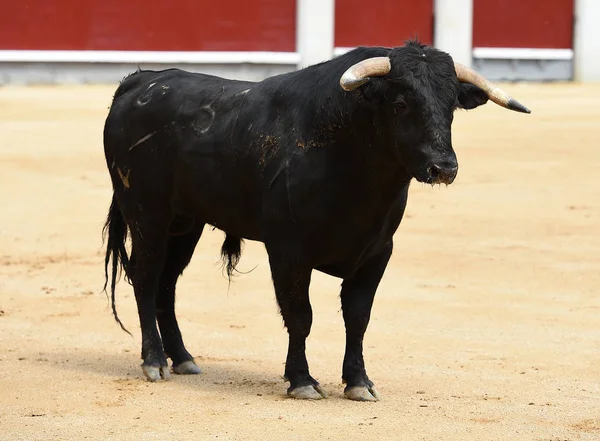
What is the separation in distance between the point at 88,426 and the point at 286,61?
49.4 feet

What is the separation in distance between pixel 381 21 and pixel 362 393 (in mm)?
15235

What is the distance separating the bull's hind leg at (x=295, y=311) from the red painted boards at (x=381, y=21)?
48.4 feet

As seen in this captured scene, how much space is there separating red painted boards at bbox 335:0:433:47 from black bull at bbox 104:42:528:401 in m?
13.9

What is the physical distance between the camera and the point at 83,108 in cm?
1655

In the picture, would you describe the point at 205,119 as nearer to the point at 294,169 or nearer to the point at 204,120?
the point at 204,120

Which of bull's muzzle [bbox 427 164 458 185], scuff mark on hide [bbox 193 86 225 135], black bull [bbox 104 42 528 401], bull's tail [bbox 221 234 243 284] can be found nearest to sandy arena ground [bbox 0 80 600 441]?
black bull [bbox 104 42 528 401]

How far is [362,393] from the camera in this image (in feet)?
20.7

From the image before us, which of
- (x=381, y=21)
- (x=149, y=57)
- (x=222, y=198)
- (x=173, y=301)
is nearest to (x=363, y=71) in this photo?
(x=222, y=198)

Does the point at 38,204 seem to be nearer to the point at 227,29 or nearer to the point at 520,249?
the point at 520,249

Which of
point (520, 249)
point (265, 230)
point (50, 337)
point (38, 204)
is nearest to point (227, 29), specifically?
point (38, 204)

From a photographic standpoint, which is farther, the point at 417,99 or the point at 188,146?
the point at 188,146

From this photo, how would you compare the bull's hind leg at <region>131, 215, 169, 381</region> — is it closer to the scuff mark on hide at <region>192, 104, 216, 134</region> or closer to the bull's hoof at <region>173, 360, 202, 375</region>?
the bull's hoof at <region>173, 360, 202, 375</region>

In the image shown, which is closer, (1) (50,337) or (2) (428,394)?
(2) (428,394)

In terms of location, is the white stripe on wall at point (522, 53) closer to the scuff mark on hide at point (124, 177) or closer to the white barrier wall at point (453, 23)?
the white barrier wall at point (453, 23)
